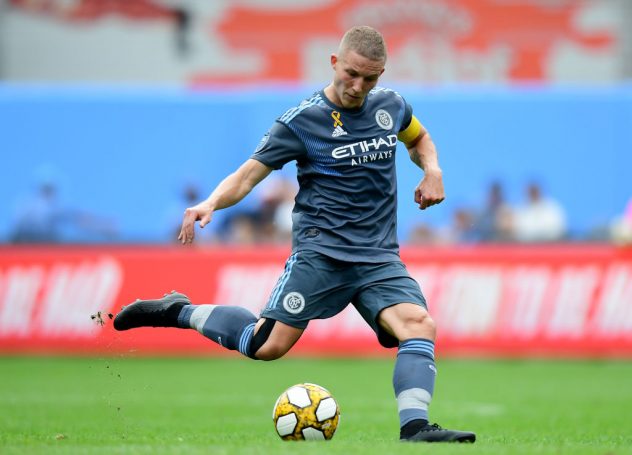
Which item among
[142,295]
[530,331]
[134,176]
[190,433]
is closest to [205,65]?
[134,176]

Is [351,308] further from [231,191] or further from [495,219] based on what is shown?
[231,191]

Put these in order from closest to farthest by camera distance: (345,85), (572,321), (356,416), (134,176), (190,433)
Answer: (345,85)
(190,433)
(356,416)
(572,321)
(134,176)

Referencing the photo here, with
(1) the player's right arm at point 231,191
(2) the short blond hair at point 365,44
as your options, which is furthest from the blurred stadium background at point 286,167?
(2) the short blond hair at point 365,44

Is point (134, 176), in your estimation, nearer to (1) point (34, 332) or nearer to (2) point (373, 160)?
(1) point (34, 332)

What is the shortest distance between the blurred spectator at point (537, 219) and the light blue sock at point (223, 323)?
1135cm

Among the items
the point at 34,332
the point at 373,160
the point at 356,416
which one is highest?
the point at 373,160

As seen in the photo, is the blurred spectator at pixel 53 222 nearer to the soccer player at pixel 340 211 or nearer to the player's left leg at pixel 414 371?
the soccer player at pixel 340 211

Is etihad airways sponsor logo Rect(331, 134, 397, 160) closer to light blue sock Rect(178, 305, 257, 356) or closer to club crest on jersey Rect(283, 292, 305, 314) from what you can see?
club crest on jersey Rect(283, 292, 305, 314)

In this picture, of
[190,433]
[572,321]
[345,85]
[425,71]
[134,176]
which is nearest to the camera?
[345,85]

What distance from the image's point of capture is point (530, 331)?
53.1 feet

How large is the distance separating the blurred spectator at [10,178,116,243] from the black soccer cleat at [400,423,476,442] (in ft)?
40.2

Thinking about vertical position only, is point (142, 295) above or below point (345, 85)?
below

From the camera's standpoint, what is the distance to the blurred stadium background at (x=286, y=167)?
1627cm

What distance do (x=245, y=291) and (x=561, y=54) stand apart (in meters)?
12.7
